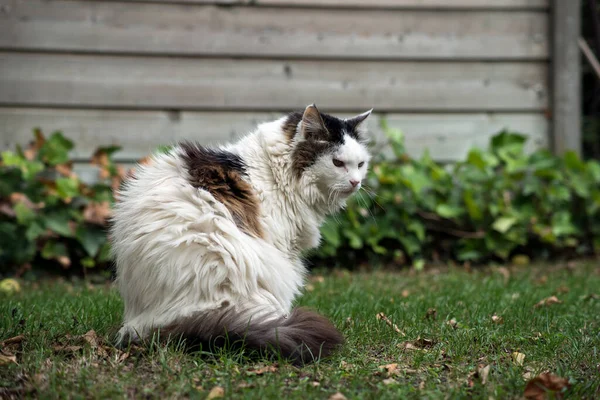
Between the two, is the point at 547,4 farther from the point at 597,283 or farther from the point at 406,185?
the point at 597,283

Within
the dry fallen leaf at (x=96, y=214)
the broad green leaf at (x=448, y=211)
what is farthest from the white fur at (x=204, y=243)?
the broad green leaf at (x=448, y=211)

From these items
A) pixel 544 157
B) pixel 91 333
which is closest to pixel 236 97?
pixel 544 157

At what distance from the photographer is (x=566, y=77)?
5852 millimetres

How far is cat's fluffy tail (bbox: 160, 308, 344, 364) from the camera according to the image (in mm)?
2398

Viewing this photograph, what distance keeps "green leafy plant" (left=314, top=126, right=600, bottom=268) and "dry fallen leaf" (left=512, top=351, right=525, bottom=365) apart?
2767 mm

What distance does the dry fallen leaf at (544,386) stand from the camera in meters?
2.07

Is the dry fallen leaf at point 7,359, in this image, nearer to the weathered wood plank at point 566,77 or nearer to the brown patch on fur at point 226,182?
the brown patch on fur at point 226,182

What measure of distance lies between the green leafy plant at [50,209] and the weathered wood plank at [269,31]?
0.93 meters

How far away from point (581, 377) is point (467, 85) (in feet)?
13.0

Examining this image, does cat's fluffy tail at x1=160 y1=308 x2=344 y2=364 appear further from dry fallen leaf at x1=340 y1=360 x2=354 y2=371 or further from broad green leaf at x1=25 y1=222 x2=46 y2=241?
broad green leaf at x1=25 y1=222 x2=46 y2=241

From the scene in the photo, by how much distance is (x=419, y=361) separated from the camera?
249cm

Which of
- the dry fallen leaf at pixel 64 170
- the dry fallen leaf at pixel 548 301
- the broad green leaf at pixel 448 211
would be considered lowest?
the dry fallen leaf at pixel 548 301

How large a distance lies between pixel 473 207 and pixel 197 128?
2499 mm

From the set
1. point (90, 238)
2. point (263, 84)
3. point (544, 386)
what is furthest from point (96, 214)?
point (544, 386)
